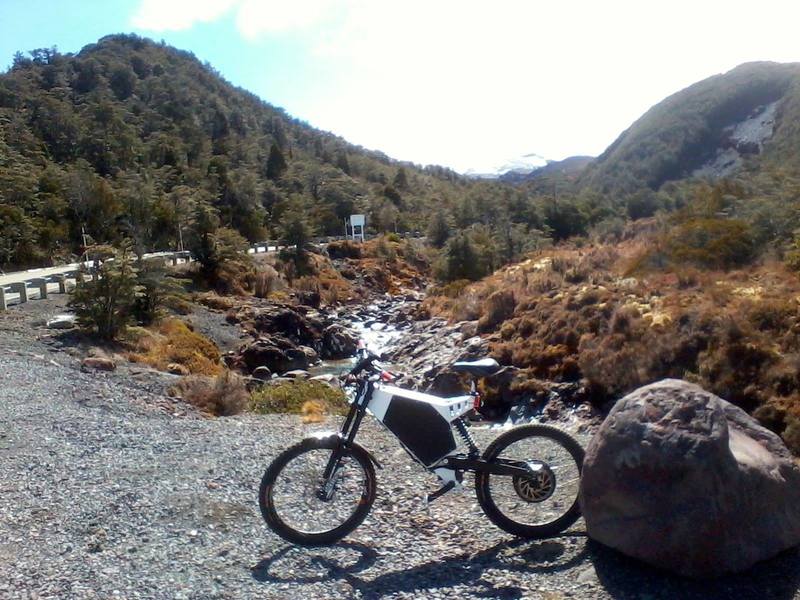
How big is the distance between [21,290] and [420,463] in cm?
2433

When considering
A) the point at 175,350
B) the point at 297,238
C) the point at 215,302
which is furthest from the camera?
the point at 297,238

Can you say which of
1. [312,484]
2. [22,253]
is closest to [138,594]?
[312,484]

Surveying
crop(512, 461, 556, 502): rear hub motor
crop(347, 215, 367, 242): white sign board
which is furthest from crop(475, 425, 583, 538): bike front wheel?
crop(347, 215, 367, 242): white sign board

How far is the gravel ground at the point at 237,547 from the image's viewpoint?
5.06 metres

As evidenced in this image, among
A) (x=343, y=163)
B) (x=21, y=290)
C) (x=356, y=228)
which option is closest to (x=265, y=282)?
(x=21, y=290)

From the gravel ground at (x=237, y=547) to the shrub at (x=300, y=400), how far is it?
4.83 metres

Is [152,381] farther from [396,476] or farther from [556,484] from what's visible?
[556,484]

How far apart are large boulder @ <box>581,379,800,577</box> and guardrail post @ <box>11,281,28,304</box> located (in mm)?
24894

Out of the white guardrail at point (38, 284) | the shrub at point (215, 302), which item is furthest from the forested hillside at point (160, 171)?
the shrub at point (215, 302)

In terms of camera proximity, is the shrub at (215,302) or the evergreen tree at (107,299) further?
the shrub at (215,302)

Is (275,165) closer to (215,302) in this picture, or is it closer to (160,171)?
(160,171)

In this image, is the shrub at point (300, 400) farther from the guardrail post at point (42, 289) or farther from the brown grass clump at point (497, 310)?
the guardrail post at point (42, 289)

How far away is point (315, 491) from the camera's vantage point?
19.5 feet

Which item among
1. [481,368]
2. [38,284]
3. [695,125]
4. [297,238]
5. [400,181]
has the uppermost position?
[695,125]
